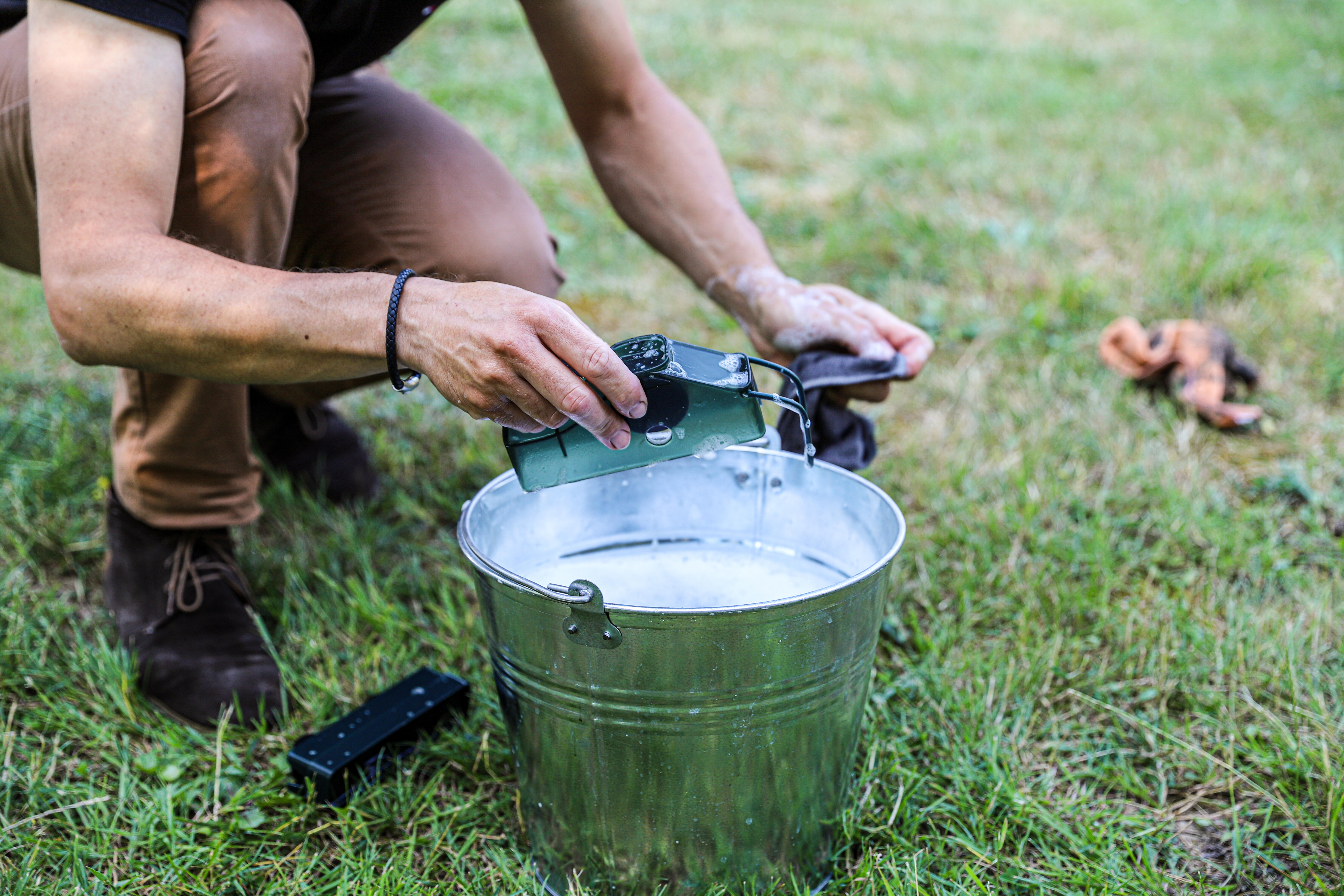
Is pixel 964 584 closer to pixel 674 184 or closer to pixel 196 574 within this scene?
pixel 674 184

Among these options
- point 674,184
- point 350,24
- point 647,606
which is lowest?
point 647,606

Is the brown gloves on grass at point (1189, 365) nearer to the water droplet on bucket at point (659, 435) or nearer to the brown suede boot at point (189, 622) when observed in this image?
the water droplet on bucket at point (659, 435)

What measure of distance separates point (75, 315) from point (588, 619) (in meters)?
0.70

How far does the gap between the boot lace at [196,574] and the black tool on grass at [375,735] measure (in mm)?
323

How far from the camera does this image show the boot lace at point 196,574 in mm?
1657

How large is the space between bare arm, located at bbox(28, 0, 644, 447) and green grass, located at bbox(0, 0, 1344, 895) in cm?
58

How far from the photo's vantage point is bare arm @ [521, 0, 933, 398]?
1.67 metres

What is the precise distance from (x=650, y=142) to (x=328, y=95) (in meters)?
0.58

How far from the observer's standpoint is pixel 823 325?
1.57 m

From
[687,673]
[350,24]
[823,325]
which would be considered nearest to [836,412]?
[823,325]

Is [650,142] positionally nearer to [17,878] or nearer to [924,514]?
[924,514]

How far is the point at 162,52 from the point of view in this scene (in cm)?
130

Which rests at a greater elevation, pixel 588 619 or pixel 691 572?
pixel 588 619

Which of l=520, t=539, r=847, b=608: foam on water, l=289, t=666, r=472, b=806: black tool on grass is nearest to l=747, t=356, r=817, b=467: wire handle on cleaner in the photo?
l=520, t=539, r=847, b=608: foam on water
